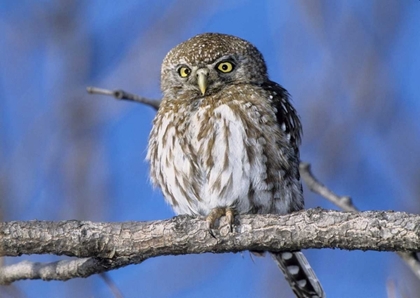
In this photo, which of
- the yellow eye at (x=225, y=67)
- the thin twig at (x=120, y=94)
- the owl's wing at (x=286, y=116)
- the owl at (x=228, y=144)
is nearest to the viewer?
the thin twig at (x=120, y=94)

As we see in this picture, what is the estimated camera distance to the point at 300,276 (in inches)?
202

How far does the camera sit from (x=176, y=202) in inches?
203

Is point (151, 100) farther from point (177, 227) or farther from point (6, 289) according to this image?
point (6, 289)

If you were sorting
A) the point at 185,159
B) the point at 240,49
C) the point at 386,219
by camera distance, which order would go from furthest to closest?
the point at 240,49 < the point at 185,159 < the point at 386,219

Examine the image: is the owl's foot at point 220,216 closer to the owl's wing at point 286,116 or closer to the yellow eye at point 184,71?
the owl's wing at point 286,116

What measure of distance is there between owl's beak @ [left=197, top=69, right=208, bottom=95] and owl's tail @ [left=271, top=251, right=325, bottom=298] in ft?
4.93

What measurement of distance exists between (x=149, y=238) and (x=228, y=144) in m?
1.14

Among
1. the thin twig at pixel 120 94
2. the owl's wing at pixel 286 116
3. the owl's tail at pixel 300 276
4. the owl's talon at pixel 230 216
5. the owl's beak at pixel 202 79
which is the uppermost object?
the owl's beak at pixel 202 79

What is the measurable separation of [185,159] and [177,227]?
1.08 metres

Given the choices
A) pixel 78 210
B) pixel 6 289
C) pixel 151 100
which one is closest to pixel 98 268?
pixel 78 210

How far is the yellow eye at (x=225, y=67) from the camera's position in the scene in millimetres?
5379

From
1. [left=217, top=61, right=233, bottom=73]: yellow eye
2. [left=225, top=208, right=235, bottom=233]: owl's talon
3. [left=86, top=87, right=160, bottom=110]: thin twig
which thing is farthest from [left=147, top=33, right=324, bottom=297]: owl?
[left=86, top=87, right=160, bottom=110]: thin twig

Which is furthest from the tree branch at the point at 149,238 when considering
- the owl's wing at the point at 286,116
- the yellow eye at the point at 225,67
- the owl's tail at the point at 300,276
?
the yellow eye at the point at 225,67

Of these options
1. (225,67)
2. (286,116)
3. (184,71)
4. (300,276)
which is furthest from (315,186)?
(184,71)
